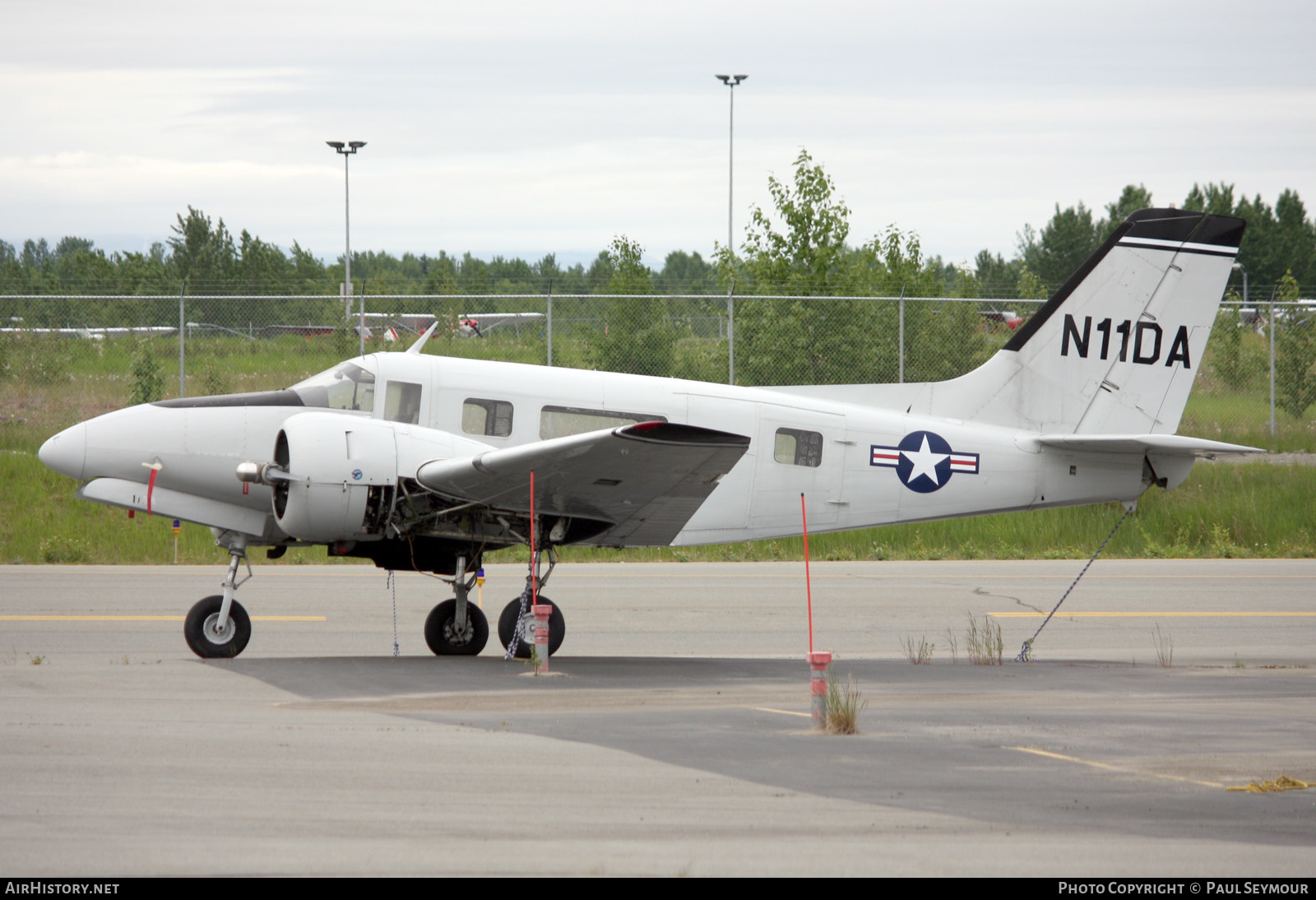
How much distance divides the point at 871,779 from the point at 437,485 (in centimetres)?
525

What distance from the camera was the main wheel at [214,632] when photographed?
11633 millimetres

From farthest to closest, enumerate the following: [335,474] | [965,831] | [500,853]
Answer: [335,474], [965,831], [500,853]

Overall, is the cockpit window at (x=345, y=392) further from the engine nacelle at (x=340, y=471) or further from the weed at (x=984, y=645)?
the weed at (x=984, y=645)

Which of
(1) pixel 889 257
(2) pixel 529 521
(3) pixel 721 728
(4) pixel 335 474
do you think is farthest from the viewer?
(1) pixel 889 257

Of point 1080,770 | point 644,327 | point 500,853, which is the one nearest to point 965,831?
point 1080,770

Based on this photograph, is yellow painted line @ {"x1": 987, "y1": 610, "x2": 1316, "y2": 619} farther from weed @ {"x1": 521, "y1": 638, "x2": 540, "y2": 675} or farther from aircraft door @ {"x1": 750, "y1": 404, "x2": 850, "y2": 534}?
weed @ {"x1": 521, "y1": 638, "x2": 540, "y2": 675}

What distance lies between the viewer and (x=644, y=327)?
2509 cm

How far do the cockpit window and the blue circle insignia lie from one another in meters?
5.72

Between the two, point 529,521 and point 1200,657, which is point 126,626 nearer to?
point 529,521

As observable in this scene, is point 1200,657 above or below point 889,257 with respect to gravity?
below

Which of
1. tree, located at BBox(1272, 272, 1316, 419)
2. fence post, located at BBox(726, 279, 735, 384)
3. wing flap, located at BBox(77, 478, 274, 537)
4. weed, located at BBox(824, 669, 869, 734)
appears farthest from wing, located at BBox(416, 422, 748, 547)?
tree, located at BBox(1272, 272, 1316, 419)

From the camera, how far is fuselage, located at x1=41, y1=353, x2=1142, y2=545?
1155 cm

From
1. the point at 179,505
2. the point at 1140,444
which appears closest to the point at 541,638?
the point at 179,505

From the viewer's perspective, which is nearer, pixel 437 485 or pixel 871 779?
pixel 871 779
